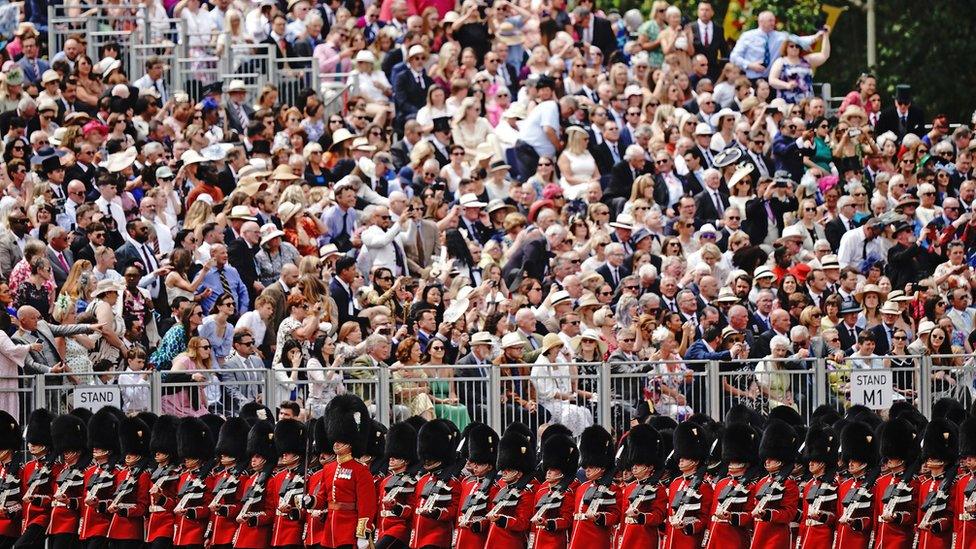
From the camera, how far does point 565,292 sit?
82.5 ft

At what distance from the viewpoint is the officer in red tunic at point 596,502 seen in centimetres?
2036

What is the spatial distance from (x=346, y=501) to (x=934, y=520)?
14.6 ft

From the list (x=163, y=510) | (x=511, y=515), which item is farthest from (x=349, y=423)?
(x=163, y=510)

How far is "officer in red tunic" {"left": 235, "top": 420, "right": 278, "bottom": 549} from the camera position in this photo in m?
21.1

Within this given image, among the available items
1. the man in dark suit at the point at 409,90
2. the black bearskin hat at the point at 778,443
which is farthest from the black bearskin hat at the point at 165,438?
the man in dark suit at the point at 409,90

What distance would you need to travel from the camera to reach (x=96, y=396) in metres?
22.4

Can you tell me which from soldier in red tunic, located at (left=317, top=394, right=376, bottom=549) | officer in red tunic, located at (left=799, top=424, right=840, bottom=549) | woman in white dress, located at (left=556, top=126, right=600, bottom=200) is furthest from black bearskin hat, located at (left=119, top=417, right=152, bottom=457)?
woman in white dress, located at (left=556, top=126, right=600, bottom=200)

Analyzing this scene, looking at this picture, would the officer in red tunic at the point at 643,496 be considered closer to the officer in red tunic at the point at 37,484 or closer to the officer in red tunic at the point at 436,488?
the officer in red tunic at the point at 436,488

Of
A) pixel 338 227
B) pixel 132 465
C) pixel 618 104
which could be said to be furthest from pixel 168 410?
pixel 618 104

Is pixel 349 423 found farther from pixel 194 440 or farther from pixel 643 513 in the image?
pixel 643 513

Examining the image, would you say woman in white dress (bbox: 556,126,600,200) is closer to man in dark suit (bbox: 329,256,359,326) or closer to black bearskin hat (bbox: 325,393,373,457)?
man in dark suit (bbox: 329,256,359,326)

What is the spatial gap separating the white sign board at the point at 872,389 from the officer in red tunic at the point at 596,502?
364 centimetres

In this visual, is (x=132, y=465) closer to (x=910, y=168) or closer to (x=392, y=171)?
(x=392, y=171)

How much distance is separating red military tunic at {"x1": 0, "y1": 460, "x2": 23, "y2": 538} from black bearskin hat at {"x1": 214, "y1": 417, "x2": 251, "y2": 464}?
167 centimetres
